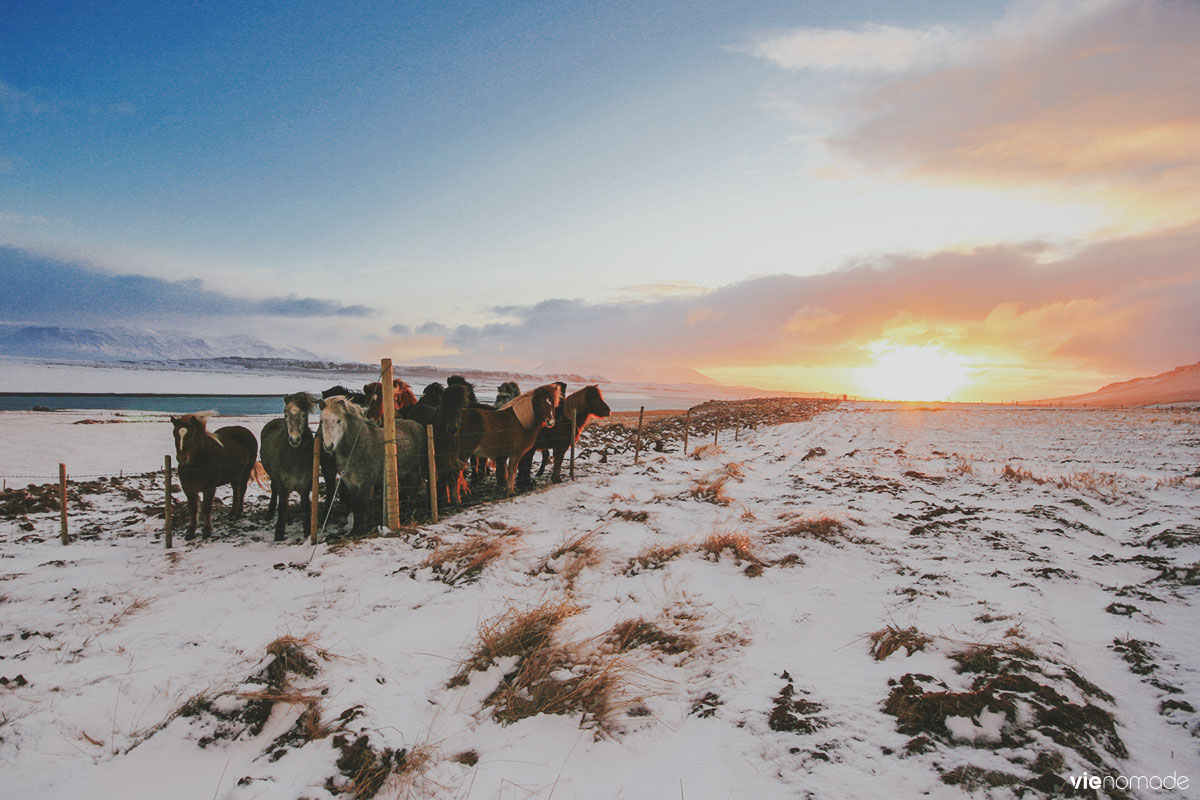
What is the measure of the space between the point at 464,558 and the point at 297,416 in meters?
3.34

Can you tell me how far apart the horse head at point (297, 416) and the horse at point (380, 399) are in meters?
1.35

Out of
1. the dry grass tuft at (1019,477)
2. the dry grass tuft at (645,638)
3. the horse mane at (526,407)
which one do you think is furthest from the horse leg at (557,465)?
the dry grass tuft at (1019,477)

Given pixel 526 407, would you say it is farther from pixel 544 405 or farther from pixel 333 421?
pixel 333 421

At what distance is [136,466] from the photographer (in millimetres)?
15984

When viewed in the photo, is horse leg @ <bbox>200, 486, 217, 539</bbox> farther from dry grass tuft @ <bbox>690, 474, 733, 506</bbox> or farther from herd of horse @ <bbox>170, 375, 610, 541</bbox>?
dry grass tuft @ <bbox>690, 474, 733, 506</bbox>

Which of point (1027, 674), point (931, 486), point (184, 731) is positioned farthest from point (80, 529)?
point (931, 486)

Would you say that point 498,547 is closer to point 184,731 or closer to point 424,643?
point 424,643

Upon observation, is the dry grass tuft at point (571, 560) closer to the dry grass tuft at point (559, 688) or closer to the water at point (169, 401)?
the dry grass tuft at point (559, 688)

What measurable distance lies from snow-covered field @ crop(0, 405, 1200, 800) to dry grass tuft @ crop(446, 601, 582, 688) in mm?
23

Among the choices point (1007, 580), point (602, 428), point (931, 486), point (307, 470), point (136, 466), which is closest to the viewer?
point (1007, 580)

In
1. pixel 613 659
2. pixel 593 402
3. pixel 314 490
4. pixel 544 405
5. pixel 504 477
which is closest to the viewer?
pixel 613 659

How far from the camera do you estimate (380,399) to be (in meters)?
9.54

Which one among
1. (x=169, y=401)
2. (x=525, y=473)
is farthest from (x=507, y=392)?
(x=169, y=401)

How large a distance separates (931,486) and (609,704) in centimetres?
978
